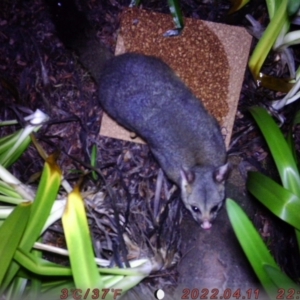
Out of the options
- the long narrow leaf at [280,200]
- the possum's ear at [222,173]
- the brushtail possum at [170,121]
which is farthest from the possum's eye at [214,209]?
the long narrow leaf at [280,200]

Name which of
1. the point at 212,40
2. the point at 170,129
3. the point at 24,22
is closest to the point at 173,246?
the point at 170,129

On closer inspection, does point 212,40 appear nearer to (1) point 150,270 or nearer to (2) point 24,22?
(2) point 24,22

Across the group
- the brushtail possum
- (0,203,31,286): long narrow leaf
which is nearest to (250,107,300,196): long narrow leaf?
the brushtail possum

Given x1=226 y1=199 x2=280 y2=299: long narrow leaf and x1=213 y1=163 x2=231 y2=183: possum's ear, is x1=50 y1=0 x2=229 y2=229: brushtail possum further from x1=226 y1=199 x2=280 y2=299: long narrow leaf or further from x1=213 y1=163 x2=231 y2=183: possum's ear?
x1=226 y1=199 x2=280 y2=299: long narrow leaf

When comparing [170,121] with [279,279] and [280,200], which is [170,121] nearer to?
[280,200]

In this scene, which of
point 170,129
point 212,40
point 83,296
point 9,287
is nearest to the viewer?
point 83,296

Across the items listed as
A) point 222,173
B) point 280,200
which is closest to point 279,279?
point 280,200
